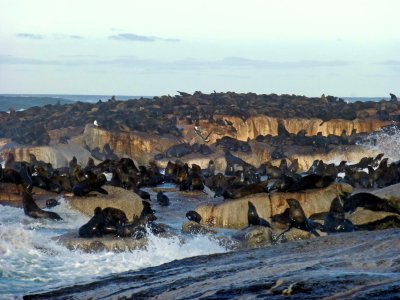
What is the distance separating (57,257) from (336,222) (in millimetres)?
4979

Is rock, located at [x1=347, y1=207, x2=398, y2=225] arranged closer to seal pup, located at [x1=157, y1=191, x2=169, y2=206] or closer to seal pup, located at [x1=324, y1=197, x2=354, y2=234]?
seal pup, located at [x1=324, y1=197, x2=354, y2=234]

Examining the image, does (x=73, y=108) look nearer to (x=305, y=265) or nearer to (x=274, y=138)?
(x=274, y=138)

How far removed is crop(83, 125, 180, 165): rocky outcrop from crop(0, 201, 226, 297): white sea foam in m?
→ 22.6

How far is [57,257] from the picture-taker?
1345cm

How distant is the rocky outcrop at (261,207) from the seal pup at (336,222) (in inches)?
100

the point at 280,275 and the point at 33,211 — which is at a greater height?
the point at 280,275

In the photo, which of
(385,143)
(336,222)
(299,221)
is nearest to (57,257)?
(299,221)

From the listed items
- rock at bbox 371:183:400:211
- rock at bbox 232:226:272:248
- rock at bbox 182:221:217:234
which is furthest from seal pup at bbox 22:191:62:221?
rock at bbox 371:183:400:211

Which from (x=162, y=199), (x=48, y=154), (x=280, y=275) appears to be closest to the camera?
(x=280, y=275)

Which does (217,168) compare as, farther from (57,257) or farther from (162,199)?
(57,257)

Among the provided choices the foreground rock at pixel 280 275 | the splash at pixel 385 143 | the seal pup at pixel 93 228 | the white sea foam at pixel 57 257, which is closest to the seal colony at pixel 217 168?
the seal pup at pixel 93 228

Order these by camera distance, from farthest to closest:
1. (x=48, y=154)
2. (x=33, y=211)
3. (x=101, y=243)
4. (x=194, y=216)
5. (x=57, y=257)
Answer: (x=48, y=154) < (x=194, y=216) < (x=33, y=211) < (x=101, y=243) < (x=57, y=257)

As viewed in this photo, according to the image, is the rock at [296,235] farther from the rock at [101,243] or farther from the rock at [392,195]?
the rock at [101,243]

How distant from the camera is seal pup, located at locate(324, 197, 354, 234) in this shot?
13.5m
